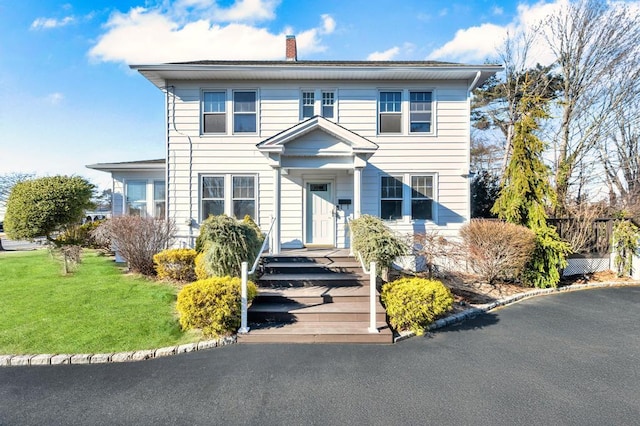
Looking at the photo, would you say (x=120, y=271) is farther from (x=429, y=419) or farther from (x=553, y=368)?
(x=553, y=368)

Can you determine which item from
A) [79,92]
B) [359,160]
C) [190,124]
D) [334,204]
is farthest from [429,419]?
[79,92]

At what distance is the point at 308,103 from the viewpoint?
33.1 feet

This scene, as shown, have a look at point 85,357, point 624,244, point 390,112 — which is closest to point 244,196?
point 390,112

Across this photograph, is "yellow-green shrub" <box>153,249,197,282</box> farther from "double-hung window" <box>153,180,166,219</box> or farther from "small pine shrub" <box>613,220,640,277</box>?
"small pine shrub" <box>613,220,640,277</box>

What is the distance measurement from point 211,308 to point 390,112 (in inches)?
326

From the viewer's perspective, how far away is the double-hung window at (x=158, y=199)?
10859mm

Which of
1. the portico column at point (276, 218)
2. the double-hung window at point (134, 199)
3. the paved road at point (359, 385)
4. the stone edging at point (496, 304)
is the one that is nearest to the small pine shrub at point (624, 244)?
the stone edging at point (496, 304)

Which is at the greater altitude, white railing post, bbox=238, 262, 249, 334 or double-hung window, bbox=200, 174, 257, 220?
double-hung window, bbox=200, 174, 257, 220

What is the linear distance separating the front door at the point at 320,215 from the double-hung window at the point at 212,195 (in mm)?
2919

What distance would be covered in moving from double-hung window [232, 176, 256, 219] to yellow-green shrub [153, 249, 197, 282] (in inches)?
99.3

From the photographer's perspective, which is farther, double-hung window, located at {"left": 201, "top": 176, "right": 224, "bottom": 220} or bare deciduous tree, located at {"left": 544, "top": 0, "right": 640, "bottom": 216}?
bare deciduous tree, located at {"left": 544, "top": 0, "right": 640, "bottom": 216}

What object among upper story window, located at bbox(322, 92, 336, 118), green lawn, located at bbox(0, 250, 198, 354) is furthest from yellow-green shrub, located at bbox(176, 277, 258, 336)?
upper story window, located at bbox(322, 92, 336, 118)

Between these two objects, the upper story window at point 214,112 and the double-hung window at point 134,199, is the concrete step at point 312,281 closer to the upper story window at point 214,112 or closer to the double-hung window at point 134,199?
the upper story window at point 214,112

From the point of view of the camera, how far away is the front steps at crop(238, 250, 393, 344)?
5074 millimetres
